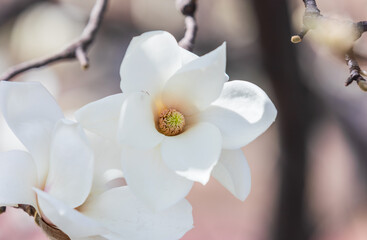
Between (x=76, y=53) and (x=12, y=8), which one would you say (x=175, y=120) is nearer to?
(x=76, y=53)

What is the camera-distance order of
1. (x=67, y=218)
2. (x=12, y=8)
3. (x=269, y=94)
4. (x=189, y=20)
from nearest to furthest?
(x=67, y=218)
(x=189, y=20)
(x=269, y=94)
(x=12, y=8)

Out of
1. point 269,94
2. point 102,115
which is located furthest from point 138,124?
point 269,94

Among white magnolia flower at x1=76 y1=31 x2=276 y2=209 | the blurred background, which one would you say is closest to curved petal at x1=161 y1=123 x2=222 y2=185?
white magnolia flower at x1=76 y1=31 x2=276 y2=209

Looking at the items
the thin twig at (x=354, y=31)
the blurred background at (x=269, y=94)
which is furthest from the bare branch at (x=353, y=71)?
the blurred background at (x=269, y=94)

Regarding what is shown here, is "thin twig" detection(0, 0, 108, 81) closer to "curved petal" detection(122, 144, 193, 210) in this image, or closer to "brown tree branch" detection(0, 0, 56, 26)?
"curved petal" detection(122, 144, 193, 210)

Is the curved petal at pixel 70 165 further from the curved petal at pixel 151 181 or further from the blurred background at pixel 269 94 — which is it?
the blurred background at pixel 269 94

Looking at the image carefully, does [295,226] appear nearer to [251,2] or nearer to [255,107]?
[251,2]
